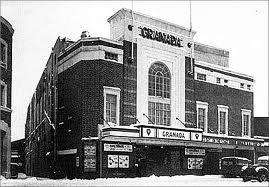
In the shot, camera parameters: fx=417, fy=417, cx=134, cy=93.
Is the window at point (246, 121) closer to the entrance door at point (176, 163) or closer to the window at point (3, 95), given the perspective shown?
the entrance door at point (176, 163)

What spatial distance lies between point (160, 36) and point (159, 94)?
4.39m

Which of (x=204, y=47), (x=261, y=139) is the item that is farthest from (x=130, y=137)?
(x=204, y=47)

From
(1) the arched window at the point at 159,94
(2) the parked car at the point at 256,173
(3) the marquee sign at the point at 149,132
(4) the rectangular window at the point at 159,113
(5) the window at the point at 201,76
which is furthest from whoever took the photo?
(5) the window at the point at 201,76

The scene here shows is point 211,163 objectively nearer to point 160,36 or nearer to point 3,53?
point 160,36

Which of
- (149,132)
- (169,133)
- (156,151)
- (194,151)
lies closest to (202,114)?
(194,151)

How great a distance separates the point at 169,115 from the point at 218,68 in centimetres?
726

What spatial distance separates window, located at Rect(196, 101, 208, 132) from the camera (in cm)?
3438

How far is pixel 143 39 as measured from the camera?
30.6m

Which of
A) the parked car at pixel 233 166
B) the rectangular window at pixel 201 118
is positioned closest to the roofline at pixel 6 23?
the rectangular window at pixel 201 118

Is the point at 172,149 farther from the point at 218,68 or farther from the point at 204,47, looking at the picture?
the point at 204,47

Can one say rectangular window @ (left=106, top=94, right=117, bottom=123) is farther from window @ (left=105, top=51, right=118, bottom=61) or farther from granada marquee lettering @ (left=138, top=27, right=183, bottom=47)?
granada marquee lettering @ (left=138, top=27, right=183, bottom=47)

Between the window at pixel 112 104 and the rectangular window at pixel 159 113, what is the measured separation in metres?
3.13

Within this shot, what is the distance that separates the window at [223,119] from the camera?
36.2 metres

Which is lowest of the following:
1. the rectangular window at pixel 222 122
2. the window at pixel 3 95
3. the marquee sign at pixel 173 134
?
the marquee sign at pixel 173 134
